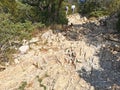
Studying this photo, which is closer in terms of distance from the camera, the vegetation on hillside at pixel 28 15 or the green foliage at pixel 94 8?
the vegetation on hillside at pixel 28 15

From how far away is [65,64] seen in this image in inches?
632

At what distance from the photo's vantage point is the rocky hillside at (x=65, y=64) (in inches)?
565

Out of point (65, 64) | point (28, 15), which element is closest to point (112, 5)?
point (28, 15)

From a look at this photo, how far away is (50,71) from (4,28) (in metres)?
3.09

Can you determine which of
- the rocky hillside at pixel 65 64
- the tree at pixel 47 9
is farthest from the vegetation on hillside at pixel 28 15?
the rocky hillside at pixel 65 64

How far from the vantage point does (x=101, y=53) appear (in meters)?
17.4

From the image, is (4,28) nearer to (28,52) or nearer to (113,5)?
(28,52)

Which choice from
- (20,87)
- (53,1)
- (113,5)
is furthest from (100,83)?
(113,5)

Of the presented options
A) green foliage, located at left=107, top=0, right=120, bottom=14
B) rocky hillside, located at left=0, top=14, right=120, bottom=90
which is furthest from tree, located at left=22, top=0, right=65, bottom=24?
green foliage, located at left=107, top=0, right=120, bottom=14

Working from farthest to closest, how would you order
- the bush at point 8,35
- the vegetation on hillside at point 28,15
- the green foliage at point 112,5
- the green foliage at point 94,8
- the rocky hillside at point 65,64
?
1. the green foliage at point 94,8
2. the green foliage at point 112,5
3. the vegetation on hillside at point 28,15
4. the bush at point 8,35
5. the rocky hillside at point 65,64

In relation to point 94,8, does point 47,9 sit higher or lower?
higher

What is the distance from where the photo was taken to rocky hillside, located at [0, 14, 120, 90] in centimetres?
1435

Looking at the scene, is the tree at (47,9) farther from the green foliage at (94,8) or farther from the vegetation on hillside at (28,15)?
the green foliage at (94,8)

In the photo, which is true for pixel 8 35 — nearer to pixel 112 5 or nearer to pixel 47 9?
pixel 47 9
